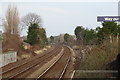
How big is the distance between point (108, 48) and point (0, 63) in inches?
550

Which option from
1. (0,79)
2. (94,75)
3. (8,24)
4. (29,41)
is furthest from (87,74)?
(29,41)

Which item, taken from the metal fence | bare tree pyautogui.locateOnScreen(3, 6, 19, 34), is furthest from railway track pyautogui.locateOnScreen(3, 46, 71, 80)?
bare tree pyautogui.locateOnScreen(3, 6, 19, 34)

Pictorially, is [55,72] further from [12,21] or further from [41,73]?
[12,21]

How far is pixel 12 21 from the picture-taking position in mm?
65062

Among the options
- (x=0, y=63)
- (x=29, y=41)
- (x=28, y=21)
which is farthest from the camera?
(x=28, y=21)

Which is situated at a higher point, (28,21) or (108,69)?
(28,21)

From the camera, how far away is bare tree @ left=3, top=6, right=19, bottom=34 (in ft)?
210

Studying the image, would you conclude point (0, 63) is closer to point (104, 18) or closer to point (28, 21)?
point (104, 18)

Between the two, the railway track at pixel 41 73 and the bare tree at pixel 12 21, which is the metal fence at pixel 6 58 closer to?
the railway track at pixel 41 73

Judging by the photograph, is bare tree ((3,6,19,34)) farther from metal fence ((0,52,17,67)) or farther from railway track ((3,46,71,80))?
railway track ((3,46,71,80))

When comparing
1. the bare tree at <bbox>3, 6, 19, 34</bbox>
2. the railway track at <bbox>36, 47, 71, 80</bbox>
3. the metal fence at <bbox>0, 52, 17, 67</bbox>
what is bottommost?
the railway track at <bbox>36, 47, 71, 80</bbox>

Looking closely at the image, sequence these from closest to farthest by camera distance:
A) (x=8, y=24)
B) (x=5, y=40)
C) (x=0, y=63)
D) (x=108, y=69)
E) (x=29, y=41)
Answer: (x=108, y=69), (x=0, y=63), (x=5, y=40), (x=8, y=24), (x=29, y=41)

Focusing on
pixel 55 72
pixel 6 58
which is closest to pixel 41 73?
pixel 55 72

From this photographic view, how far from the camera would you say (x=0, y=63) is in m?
27.3
